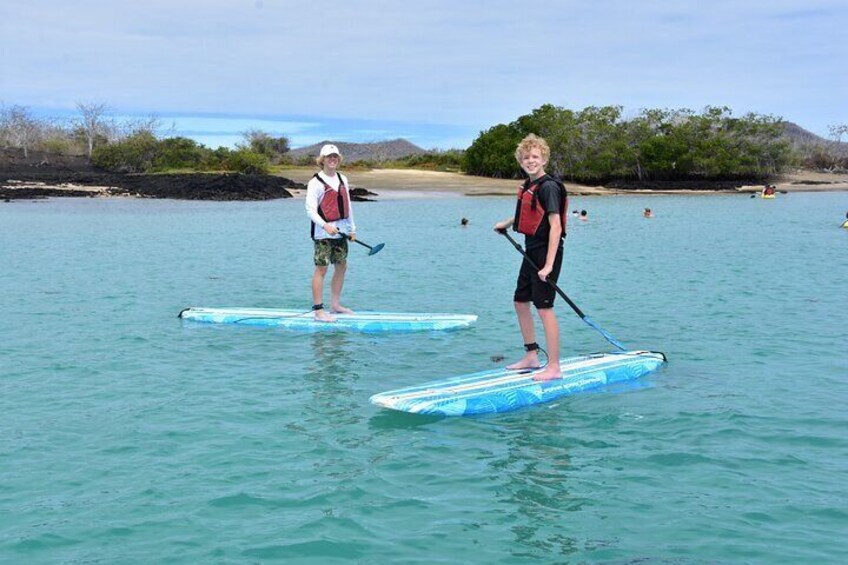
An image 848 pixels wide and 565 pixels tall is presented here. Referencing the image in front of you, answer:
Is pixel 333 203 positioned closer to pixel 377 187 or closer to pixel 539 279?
pixel 539 279

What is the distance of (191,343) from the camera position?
10.8 metres

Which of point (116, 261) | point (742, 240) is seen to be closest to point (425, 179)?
A: point (742, 240)

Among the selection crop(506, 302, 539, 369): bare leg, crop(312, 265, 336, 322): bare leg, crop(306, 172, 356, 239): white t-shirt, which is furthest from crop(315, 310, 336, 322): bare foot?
crop(506, 302, 539, 369): bare leg

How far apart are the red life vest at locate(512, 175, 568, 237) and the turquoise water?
1737 millimetres

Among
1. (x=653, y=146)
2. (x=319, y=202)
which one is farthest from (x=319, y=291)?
(x=653, y=146)

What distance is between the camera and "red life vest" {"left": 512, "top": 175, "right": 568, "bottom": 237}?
7.77 meters

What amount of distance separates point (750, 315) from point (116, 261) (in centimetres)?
1472

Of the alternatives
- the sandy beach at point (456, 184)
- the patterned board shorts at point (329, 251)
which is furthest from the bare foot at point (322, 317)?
the sandy beach at point (456, 184)

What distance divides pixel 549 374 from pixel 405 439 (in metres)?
1.90

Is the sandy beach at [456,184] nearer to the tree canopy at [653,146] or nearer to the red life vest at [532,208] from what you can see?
the tree canopy at [653,146]

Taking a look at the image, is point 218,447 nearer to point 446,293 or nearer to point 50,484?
point 50,484

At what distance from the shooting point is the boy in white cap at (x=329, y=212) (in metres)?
10.9

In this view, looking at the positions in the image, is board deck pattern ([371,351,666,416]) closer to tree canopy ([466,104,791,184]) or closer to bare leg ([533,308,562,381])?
bare leg ([533,308,562,381])

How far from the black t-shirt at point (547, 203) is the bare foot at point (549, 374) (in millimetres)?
1253
